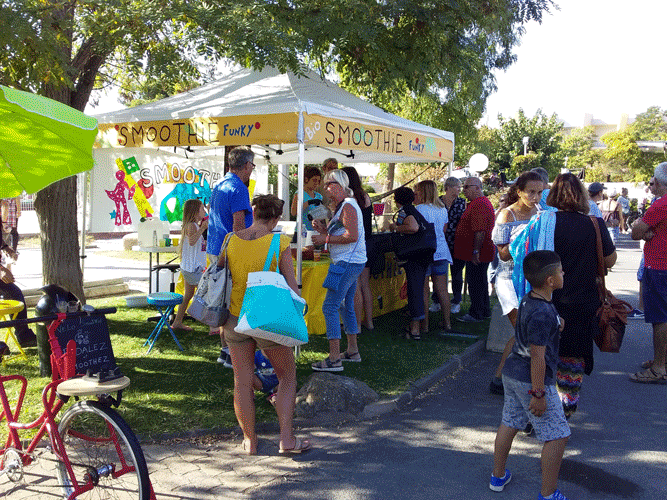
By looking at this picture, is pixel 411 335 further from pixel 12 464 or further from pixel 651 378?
pixel 12 464

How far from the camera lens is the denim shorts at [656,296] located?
5828 mm

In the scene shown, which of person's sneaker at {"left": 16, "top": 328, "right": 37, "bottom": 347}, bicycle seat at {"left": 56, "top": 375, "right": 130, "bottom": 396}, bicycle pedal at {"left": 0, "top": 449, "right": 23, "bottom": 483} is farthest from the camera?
person's sneaker at {"left": 16, "top": 328, "right": 37, "bottom": 347}

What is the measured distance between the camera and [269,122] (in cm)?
603

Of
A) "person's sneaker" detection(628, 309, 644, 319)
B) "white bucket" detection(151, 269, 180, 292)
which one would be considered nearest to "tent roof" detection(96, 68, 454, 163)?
"white bucket" detection(151, 269, 180, 292)

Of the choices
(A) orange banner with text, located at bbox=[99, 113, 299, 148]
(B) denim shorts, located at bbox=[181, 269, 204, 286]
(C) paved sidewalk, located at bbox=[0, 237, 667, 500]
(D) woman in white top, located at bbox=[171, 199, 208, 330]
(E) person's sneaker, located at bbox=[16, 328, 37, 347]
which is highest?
(A) orange banner with text, located at bbox=[99, 113, 299, 148]

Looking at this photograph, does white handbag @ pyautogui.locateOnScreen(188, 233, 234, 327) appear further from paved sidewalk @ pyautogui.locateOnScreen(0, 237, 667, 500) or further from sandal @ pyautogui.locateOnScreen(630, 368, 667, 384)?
sandal @ pyautogui.locateOnScreen(630, 368, 667, 384)

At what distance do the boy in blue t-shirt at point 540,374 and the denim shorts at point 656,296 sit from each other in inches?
117

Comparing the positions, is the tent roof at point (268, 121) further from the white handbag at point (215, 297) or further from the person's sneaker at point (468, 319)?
the person's sneaker at point (468, 319)

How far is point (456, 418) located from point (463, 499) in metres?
1.46

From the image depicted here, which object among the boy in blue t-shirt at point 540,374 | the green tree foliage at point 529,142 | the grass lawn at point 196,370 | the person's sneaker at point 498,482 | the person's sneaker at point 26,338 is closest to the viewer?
the boy in blue t-shirt at point 540,374

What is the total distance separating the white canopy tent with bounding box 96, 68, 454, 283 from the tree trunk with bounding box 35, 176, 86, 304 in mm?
870

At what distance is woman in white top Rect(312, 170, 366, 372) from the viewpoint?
562 centimetres

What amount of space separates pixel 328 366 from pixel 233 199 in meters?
1.81

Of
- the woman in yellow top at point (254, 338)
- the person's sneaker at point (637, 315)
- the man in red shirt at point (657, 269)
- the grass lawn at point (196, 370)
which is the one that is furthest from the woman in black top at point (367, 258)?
the person's sneaker at point (637, 315)
